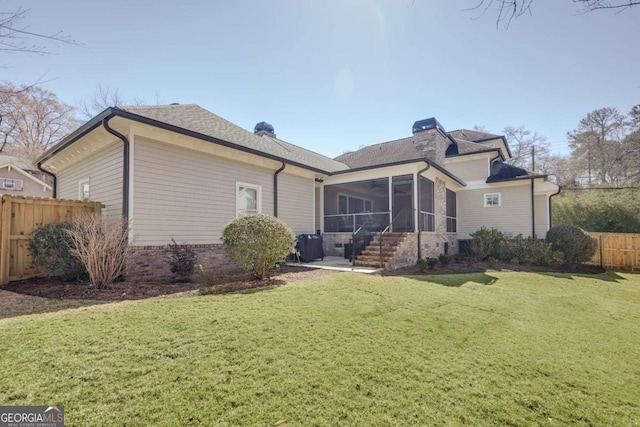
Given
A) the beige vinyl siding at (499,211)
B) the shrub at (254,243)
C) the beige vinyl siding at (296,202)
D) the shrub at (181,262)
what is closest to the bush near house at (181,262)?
the shrub at (181,262)

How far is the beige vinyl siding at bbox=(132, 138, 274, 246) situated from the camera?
6.58 meters

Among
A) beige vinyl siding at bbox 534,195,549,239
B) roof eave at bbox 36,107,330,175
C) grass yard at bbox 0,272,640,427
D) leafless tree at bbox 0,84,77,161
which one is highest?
leafless tree at bbox 0,84,77,161

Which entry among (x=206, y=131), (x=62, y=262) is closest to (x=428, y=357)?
(x=62, y=262)

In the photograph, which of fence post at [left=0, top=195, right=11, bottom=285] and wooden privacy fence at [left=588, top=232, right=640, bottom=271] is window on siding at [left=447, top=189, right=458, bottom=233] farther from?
fence post at [left=0, top=195, right=11, bottom=285]

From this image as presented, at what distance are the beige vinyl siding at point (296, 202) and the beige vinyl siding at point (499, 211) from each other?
31.4 ft

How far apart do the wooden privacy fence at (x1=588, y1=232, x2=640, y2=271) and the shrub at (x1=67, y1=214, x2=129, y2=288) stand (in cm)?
1707

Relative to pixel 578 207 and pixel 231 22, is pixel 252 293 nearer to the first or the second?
pixel 231 22

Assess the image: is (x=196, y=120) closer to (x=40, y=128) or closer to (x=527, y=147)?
(x=40, y=128)

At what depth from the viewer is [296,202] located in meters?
10.8

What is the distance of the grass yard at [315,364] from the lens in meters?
2.00

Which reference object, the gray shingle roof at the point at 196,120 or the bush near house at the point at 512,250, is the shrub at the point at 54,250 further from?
the bush near house at the point at 512,250

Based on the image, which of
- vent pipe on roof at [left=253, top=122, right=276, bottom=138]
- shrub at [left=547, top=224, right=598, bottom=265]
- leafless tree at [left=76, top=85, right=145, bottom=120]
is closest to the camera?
shrub at [left=547, top=224, right=598, bottom=265]

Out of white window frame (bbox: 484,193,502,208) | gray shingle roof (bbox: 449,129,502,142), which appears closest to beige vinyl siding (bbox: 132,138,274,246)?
white window frame (bbox: 484,193,502,208)

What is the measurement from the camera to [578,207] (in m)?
15.7
